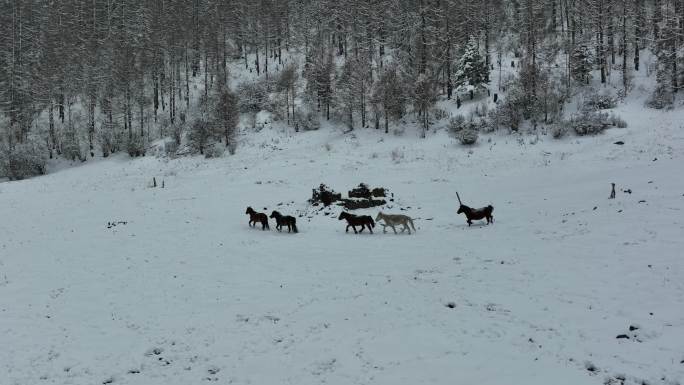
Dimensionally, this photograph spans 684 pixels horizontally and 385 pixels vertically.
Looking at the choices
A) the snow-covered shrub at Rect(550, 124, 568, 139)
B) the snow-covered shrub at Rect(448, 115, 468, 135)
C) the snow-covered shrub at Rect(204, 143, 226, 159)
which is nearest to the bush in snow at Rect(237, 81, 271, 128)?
the snow-covered shrub at Rect(204, 143, 226, 159)

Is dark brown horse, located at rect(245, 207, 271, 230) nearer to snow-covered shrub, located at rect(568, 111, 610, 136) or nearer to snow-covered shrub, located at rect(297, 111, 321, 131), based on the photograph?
snow-covered shrub, located at rect(568, 111, 610, 136)

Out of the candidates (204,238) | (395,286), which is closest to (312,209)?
(204,238)

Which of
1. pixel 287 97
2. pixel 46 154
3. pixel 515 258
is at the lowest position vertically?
pixel 515 258

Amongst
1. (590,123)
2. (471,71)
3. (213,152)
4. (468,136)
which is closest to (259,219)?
(468,136)

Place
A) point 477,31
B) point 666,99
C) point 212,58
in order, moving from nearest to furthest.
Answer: point 666,99 < point 477,31 < point 212,58

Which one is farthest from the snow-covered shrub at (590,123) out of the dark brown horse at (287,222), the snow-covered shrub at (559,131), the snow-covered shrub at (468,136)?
the dark brown horse at (287,222)

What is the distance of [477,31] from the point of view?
58.0 m

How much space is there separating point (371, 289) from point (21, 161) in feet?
164

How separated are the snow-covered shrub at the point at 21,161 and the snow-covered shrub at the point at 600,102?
57.3 meters

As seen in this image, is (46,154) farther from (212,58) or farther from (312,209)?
(312,209)

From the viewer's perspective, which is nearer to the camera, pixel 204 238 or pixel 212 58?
pixel 204 238

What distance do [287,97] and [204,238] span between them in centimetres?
3543

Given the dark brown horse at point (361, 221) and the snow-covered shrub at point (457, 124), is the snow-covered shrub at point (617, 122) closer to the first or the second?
the snow-covered shrub at point (457, 124)

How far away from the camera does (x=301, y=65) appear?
65.6 m
